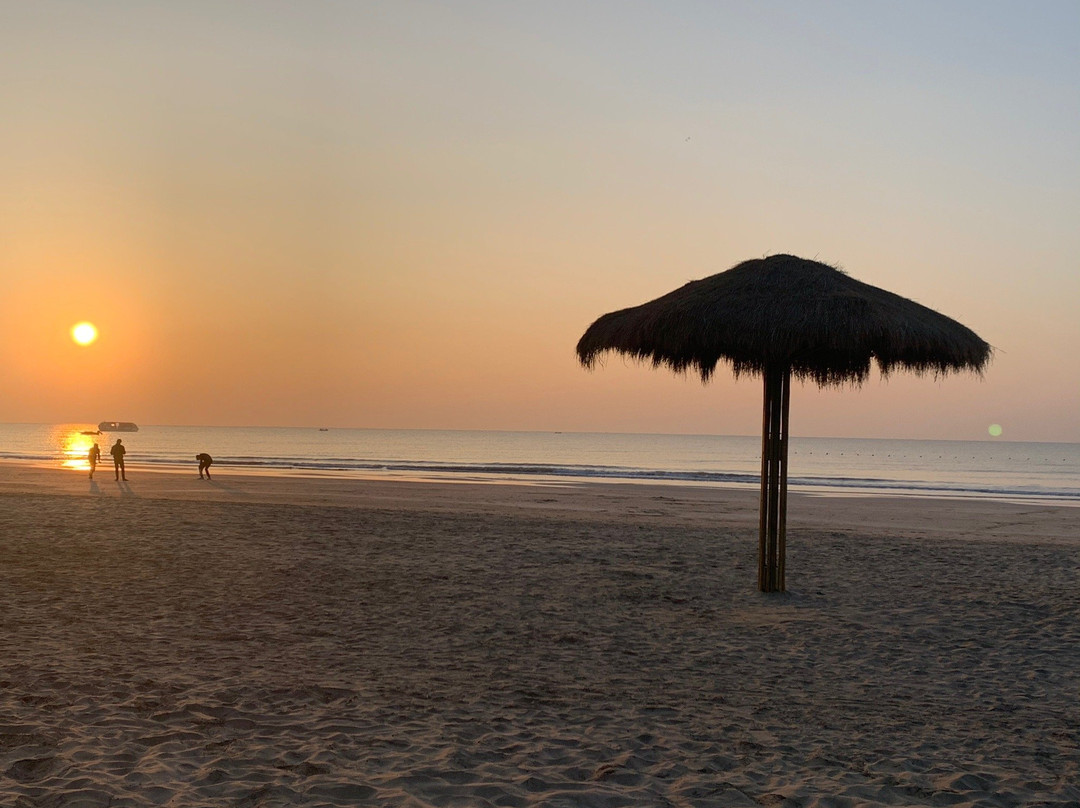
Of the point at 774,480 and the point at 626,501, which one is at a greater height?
the point at 774,480

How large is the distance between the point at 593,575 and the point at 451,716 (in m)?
5.22

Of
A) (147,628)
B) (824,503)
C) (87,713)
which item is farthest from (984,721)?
(824,503)

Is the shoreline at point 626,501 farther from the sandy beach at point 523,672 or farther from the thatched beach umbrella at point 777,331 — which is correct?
the thatched beach umbrella at point 777,331

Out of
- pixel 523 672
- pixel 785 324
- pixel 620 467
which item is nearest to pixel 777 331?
pixel 785 324

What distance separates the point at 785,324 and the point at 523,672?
153 inches

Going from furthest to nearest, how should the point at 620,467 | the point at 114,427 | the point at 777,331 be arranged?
the point at 114,427 → the point at 620,467 → the point at 777,331

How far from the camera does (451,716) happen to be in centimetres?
523

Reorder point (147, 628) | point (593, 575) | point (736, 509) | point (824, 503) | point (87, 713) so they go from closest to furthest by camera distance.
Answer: point (87, 713)
point (147, 628)
point (593, 575)
point (736, 509)
point (824, 503)

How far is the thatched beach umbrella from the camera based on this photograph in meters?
8.02

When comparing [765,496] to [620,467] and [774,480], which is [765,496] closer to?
[774,480]

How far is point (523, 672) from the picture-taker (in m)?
6.29

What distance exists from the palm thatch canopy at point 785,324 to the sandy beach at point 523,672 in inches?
97.7

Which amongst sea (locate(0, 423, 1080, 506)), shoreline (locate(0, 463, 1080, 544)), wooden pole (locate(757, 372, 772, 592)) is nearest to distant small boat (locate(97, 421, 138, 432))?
sea (locate(0, 423, 1080, 506))

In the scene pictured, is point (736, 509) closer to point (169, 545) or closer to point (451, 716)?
point (169, 545)
